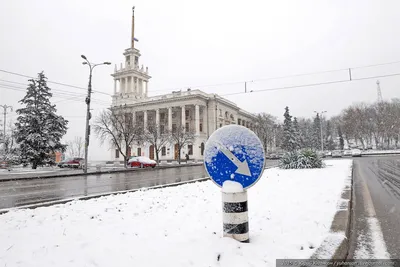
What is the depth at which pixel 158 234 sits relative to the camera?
389 centimetres

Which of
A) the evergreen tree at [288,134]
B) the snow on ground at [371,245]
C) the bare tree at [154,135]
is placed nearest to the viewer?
the snow on ground at [371,245]

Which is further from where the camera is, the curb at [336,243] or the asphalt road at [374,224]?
the asphalt road at [374,224]

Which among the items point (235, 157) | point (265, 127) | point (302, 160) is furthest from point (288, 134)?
point (235, 157)

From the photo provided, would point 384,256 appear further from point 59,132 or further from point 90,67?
point 59,132

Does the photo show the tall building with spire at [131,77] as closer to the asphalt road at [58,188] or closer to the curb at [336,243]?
the asphalt road at [58,188]

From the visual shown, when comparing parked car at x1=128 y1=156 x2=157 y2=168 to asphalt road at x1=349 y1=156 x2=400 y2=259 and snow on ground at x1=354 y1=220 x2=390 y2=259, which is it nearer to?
asphalt road at x1=349 y1=156 x2=400 y2=259

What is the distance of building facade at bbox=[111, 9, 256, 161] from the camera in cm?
5822

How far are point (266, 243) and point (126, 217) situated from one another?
2904 mm

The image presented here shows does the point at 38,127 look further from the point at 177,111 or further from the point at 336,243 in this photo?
the point at 177,111

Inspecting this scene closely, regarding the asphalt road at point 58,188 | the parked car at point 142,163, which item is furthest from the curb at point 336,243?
the parked car at point 142,163

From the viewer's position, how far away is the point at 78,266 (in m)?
2.79

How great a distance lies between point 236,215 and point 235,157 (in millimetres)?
722

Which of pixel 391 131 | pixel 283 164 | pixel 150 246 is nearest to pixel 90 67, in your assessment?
pixel 283 164

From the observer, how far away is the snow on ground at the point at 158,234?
294 cm
